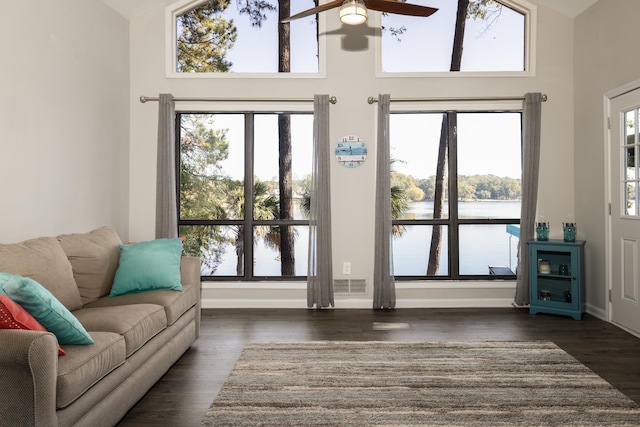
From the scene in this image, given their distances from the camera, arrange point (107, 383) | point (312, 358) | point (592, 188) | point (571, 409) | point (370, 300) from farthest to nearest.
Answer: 1. point (370, 300)
2. point (592, 188)
3. point (312, 358)
4. point (571, 409)
5. point (107, 383)

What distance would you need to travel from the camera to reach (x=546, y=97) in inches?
202

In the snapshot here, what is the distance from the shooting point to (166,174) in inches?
198

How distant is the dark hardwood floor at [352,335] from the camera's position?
9.24 feet

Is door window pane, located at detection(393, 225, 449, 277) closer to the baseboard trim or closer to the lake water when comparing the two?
the lake water

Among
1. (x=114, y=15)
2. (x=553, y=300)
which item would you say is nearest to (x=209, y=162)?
(x=114, y=15)

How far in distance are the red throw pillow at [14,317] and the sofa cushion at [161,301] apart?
1156 mm

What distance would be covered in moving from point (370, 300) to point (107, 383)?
330 cm

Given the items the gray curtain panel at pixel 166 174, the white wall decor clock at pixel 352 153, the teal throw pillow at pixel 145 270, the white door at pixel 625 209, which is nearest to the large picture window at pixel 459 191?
the white wall decor clock at pixel 352 153

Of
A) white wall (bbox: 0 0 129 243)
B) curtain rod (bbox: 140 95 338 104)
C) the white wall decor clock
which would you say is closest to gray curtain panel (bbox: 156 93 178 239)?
curtain rod (bbox: 140 95 338 104)

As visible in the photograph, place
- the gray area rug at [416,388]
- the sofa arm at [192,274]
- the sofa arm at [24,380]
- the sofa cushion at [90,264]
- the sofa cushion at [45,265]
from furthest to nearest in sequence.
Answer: the sofa arm at [192,274] → the sofa cushion at [90,264] → the sofa cushion at [45,265] → the gray area rug at [416,388] → the sofa arm at [24,380]

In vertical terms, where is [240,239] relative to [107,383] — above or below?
above

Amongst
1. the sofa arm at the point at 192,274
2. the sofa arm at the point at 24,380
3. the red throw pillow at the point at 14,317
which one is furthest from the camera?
the sofa arm at the point at 192,274

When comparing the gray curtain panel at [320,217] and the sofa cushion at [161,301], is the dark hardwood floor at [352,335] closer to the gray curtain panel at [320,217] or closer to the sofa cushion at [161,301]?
the gray curtain panel at [320,217]

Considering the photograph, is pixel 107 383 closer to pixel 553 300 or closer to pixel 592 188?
pixel 553 300
